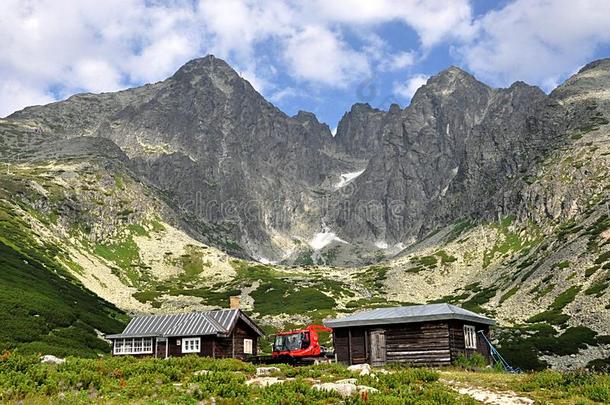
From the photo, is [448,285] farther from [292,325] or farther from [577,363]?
[577,363]

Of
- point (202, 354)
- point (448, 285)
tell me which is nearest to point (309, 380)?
point (202, 354)

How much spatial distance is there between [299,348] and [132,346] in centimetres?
1608

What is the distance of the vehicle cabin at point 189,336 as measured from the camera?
1684 inches

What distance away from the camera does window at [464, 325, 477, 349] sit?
37.3 meters

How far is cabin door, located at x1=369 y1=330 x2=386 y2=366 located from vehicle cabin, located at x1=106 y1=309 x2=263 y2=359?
1288 centimetres

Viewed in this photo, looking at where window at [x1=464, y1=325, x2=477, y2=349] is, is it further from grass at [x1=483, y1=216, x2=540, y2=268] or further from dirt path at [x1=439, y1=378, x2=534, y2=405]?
grass at [x1=483, y1=216, x2=540, y2=268]

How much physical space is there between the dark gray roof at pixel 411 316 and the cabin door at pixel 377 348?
947 mm

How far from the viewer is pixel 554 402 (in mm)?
18375

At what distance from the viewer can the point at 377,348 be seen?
37.2 m

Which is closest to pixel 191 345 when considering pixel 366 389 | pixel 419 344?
pixel 419 344

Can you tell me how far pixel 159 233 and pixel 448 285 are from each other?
99.5 meters

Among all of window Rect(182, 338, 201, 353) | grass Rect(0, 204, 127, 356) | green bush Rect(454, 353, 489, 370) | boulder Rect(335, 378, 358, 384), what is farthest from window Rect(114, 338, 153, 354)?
boulder Rect(335, 378, 358, 384)

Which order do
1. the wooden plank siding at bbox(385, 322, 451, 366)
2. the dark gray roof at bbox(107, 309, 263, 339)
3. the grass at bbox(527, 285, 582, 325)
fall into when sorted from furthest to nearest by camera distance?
the grass at bbox(527, 285, 582, 325)
the dark gray roof at bbox(107, 309, 263, 339)
the wooden plank siding at bbox(385, 322, 451, 366)

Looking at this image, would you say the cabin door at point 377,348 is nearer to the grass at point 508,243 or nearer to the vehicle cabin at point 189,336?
the vehicle cabin at point 189,336
